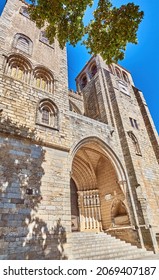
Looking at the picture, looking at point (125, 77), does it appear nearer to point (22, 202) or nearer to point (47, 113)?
point (47, 113)

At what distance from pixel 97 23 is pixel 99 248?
8.05 m

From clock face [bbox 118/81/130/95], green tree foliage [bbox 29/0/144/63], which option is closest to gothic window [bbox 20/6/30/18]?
green tree foliage [bbox 29/0/144/63]

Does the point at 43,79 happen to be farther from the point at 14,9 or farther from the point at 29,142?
the point at 14,9

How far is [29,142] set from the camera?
5.94 m

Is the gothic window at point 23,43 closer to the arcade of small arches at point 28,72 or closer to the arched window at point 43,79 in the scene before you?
the arcade of small arches at point 28,72

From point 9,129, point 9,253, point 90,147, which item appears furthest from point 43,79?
point 9,253

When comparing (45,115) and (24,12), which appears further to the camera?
(24,12)

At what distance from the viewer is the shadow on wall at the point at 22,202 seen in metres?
4.39

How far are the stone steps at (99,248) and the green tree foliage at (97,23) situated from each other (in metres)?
6.21

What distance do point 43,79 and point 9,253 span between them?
7319 mm

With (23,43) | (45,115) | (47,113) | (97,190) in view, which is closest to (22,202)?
(45,115)

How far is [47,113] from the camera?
24.4 ft

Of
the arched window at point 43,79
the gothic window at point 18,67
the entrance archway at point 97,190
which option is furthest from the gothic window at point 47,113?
the entrance archway at point 97,190

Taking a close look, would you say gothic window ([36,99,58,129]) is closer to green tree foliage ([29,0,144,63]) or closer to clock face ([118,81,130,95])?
green tree foliage ([29,0,144,63])
